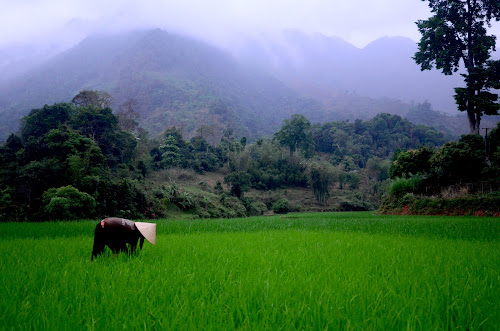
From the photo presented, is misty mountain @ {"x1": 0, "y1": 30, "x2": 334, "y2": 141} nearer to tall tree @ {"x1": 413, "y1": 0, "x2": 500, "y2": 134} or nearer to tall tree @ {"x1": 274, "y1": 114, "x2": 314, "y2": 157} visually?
tall tree @ {"x1": 274, "y1": 114, "x2": 314, "y2": 157}

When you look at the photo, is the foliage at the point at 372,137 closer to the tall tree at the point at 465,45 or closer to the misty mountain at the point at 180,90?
the misty mountain at the point at 180,90

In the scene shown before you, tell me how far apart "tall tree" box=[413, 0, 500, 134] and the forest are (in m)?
3.89

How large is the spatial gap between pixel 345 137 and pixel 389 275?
67653 millimetres

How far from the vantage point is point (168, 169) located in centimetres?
3591

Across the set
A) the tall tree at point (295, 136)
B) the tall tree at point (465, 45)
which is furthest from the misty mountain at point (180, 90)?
the tall tree at point (465, 45)

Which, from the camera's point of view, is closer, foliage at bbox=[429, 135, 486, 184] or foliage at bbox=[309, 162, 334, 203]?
foliage at bbox=[429, 135, 486, 184]

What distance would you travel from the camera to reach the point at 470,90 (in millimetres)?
20047

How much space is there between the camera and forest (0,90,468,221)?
1494cm

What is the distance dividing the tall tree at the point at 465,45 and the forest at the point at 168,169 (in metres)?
3.89

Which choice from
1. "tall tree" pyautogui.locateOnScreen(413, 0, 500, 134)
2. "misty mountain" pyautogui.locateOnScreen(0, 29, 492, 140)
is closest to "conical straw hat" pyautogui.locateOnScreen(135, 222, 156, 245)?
"tall tree" pyautogui.locateOnScreen(413, 0, 500, 134)

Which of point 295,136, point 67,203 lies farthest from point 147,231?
point 295,136

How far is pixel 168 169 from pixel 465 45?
34.2 m

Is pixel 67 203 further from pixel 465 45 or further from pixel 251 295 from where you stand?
pixel 465 45

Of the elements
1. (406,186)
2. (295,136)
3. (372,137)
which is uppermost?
(372,137)
